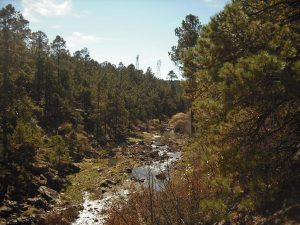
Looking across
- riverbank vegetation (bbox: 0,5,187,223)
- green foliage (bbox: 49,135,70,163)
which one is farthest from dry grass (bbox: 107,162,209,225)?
green foliage (bbox: 49,135,70,163)

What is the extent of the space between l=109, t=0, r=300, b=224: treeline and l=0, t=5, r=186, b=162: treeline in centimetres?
1694

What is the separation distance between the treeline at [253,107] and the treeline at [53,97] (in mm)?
16945

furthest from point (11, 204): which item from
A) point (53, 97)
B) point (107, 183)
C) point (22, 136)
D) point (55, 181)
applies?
point (53, 97)

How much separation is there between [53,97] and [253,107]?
46432 millimetres

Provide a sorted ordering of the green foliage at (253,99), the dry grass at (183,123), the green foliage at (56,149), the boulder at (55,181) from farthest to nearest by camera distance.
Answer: the dry grass at (183,123)
the green foliage at (56,149)
the boulder at (55,181)
the green foliage at (253,99)

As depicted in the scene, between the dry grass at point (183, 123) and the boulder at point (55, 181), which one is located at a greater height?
the dry grass at point (183, 123)

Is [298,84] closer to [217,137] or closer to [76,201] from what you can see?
[217,137]

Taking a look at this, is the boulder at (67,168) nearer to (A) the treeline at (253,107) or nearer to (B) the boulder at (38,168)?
(B) the boulder at (38,168)

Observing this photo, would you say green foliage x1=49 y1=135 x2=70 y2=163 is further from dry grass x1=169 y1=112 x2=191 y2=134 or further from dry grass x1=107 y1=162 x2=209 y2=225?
dry grass x1=107 y1=162 x2=209 y2=225

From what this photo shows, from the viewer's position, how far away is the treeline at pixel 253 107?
768 centimetres

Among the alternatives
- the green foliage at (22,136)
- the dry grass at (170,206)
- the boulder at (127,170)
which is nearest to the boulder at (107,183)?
the boulder at (127,170)

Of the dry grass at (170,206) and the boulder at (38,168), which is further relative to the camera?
the boulder at (38,168)

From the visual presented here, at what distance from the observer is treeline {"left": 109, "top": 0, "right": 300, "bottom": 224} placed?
7684mm

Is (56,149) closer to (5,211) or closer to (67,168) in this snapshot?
(67,168)
